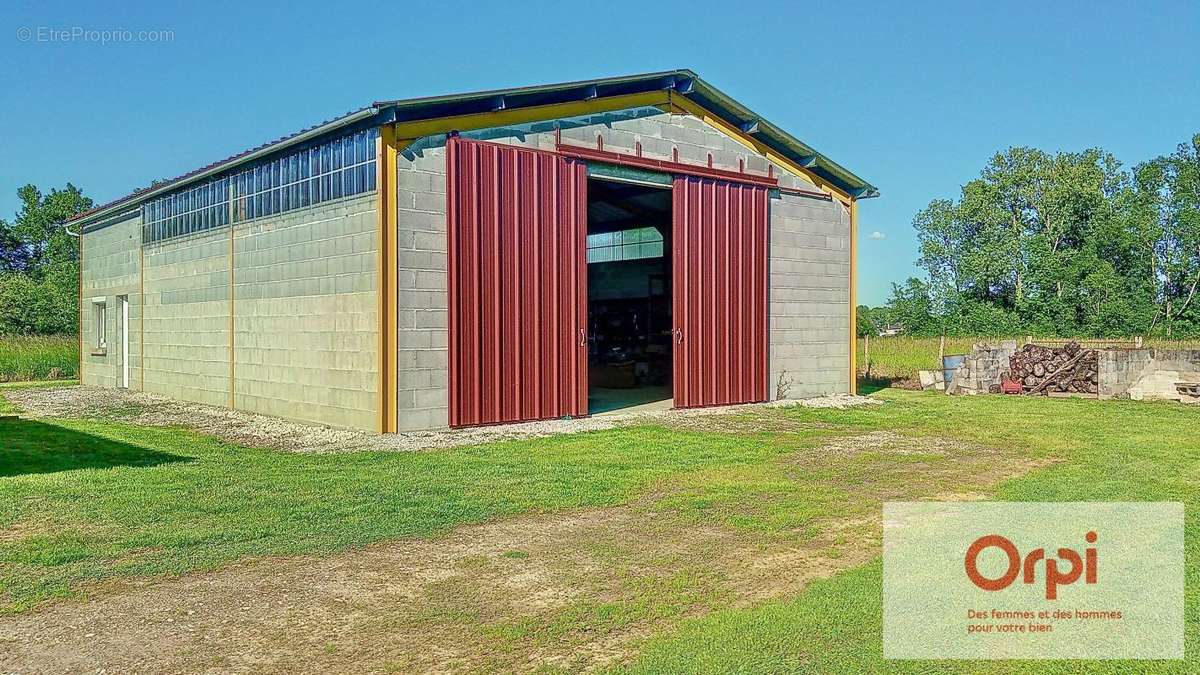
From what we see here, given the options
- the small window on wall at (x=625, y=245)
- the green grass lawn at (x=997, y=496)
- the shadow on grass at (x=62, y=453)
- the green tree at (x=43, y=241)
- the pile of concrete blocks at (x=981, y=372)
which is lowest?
the green grass lawn at (x=997, y=496)

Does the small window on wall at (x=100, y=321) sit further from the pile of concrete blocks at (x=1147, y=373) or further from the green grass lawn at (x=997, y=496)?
the pile of concrete blocks at (x=1147, y=373)

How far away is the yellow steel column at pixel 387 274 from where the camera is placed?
1102cm

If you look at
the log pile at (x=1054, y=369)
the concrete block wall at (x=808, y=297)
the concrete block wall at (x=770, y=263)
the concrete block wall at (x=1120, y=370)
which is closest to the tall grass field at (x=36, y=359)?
the concrete block wall at (x=770, y=263)

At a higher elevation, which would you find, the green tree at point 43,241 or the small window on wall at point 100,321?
the green tree at point 43,241

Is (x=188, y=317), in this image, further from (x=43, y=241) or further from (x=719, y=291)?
(x=43, y=241)

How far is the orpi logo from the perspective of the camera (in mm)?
4778

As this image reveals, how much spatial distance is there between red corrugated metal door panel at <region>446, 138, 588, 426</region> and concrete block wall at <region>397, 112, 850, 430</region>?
0.69ft

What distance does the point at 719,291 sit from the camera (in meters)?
14.7

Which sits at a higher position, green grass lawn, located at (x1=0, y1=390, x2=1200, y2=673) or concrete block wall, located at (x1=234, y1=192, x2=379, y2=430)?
concrete block wall, located at (x1=234, y1=192, x2=379, y2=430)

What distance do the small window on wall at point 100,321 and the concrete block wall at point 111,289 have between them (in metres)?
0.09

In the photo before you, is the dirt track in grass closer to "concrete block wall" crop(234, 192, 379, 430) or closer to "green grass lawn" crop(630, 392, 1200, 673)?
"green grass lawn" crop(630, 392, 1200, 673)

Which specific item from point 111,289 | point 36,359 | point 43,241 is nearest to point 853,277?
point 111,289

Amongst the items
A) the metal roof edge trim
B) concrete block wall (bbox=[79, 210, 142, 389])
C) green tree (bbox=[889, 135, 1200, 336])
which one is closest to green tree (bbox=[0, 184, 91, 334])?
concrete block wall (bbox=[79, 210, 142, 389])

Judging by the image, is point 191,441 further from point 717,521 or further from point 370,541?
point 717,521
